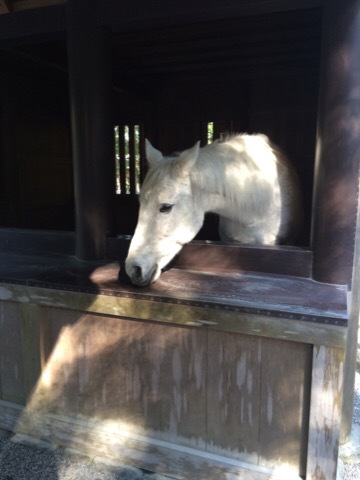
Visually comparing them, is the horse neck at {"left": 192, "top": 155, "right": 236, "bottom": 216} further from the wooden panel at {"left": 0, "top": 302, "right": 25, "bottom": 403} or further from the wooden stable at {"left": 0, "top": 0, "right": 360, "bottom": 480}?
the wooden panel at {"left": 0, "top": 302, "right": 25, "bottom": 403}

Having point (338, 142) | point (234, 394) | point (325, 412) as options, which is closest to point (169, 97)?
point (338, 142)

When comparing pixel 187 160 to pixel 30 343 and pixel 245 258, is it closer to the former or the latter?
pixel 245 258

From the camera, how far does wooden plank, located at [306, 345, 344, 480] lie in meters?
1.46

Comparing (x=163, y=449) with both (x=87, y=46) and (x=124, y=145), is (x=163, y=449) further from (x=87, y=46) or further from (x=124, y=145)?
(x=124, y=145)

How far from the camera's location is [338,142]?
1.77 m

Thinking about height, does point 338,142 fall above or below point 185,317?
above

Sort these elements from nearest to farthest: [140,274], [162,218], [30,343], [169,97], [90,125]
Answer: [140,274] → [162,218] → [30,343] → [90,125] → [169,97]

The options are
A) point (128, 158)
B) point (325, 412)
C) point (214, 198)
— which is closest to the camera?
point (325, 412)

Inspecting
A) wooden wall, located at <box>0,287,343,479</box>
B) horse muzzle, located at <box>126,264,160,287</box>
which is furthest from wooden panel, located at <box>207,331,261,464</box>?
horse muzzle, located at <box>126,264,160,287</box>

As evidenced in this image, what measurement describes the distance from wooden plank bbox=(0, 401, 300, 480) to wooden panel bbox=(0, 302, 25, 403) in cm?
8

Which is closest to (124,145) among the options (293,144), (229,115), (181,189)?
(229,115)

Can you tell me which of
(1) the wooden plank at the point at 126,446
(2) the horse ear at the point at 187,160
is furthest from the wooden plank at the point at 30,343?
(2) the horse ear at the point at 187,160

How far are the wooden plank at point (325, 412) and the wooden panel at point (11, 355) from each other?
4.89 feet

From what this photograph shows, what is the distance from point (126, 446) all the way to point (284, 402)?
0.84 meters
